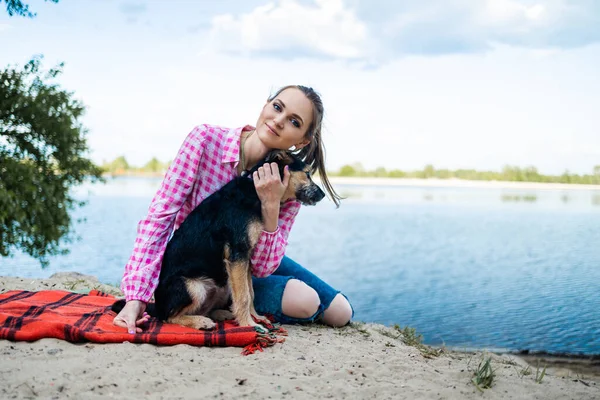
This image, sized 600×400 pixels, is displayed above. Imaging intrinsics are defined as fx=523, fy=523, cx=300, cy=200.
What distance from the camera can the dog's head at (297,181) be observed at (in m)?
4.12

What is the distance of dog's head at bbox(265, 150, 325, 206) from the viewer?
4125 mm

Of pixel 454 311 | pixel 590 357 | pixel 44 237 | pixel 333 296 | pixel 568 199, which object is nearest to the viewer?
pixel 333 296

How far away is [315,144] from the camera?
4469mm

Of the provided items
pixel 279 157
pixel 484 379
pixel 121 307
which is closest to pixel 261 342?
pixel 121 307

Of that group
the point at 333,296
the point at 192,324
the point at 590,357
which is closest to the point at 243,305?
the point at 192,324

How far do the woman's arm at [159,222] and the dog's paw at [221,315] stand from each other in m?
0.58

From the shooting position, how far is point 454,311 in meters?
7.88

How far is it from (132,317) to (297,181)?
1.65m

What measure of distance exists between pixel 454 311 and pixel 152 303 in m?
5.07

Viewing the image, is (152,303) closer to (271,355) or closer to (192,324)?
(192,324)

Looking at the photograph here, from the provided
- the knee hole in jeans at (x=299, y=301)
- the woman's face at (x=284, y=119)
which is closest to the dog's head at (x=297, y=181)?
the woman's face at (x=284, y=119)

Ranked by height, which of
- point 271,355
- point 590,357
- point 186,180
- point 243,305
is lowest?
point 590,357

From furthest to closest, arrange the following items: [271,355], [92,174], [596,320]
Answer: [92,174]
[596,320]
[271,355]

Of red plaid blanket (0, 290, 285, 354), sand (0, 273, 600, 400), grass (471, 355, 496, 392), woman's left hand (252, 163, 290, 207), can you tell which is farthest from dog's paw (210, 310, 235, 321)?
grass (471, 355, 496, 392)
